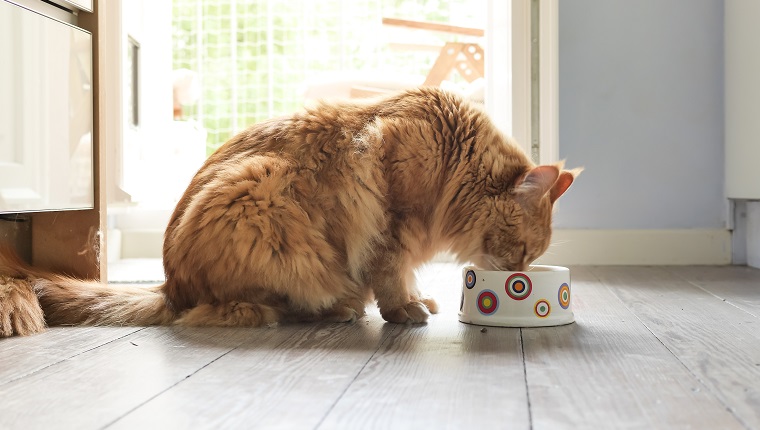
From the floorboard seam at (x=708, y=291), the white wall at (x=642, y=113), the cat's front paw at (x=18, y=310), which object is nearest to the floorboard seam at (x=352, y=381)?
the cat's front paw at (x=18, y=310)

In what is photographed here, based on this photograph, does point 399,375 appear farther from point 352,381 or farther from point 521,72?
point 521,72

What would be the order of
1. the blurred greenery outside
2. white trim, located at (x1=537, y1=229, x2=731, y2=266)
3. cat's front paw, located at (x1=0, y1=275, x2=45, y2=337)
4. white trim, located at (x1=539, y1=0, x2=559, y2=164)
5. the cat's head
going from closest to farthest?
cat's front paw, located at (x1=0, y1=275, x2=45, y2=337)
the cat's head
white trim, located at (x1=539, y1=0, x2=559, y2=164)
white trim, located at (x1=537, y1=229, x2=731, y2=266)
the blurred greenery outside

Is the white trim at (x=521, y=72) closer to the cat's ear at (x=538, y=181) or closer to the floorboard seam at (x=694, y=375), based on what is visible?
the floorboard seam at (x=694, y=375)

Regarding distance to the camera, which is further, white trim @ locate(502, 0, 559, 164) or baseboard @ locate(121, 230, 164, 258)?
baseboard @ locate(121, 230, 164, 258)

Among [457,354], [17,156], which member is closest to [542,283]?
[457,354]

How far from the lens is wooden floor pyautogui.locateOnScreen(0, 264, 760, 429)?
106cm

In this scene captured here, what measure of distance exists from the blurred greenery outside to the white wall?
3.62 metres

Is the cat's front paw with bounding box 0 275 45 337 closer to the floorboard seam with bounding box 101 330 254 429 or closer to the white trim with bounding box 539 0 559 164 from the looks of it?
the floorboard seam with bounding box 101 330 254 429

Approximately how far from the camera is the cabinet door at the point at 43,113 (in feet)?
5.57

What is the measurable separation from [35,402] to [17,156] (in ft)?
2.52

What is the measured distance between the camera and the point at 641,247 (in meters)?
3.31

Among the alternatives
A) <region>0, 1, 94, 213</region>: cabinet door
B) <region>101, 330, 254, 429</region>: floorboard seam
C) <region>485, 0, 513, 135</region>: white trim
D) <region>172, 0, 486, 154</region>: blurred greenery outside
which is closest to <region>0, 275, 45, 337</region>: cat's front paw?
<region>0, 1, 94, 213</region>: cabinet door

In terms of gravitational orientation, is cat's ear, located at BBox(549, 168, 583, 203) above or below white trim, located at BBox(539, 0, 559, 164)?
below

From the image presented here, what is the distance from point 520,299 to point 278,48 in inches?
272
